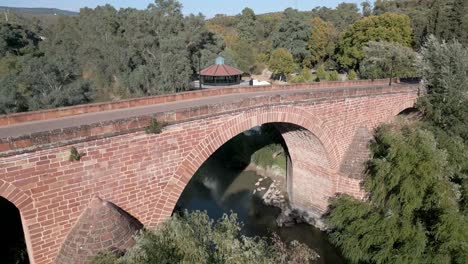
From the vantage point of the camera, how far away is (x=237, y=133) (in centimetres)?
941

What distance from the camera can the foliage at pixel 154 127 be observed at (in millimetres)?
7464

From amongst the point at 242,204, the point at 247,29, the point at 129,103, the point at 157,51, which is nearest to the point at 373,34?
the point at 157,51

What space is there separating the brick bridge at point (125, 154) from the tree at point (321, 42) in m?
29.6

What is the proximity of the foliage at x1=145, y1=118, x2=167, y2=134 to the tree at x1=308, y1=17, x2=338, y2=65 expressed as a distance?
119 feet

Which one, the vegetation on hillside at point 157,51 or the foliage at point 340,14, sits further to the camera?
the foliage at point 340,14

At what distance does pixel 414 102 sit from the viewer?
47.5ft

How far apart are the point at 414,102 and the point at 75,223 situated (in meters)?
13.5

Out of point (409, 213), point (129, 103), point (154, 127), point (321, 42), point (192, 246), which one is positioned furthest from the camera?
point (321, 42)

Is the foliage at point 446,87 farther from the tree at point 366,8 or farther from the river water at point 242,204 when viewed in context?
the tree at point 366,8

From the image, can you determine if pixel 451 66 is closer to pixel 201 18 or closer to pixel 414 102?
pixel 414 102

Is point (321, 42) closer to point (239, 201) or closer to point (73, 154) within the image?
point (239, 201)

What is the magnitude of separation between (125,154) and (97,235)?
178cm

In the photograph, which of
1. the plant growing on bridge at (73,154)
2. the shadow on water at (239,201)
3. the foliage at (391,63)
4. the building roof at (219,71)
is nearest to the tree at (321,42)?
the foliage at (391,63)

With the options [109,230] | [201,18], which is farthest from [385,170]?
[201,18]
